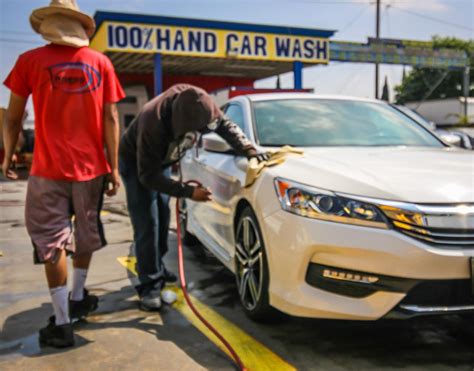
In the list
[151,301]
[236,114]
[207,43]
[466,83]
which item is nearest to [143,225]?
[151,301]

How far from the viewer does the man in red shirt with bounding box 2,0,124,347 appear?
9.53 ft

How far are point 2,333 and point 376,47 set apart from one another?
76.9ft

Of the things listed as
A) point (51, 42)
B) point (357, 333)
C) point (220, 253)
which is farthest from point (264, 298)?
point (51, 42)

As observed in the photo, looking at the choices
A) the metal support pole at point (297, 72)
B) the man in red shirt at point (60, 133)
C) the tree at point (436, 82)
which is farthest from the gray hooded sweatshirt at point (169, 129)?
the tree at point (436, 82)

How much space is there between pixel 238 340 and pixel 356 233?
0.98 m

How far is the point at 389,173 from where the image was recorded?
9.00 feet

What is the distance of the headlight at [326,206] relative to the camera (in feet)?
8.18

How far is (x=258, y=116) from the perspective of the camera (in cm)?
389

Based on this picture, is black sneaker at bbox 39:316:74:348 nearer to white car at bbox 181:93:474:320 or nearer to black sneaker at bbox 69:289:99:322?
black sneaker at bbox 69:289:99:322

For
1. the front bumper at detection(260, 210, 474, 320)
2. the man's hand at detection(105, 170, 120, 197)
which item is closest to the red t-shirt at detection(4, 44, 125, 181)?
the man's hand at detection(105, 170, 120, 197)

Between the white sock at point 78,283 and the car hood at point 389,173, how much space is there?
1288mm

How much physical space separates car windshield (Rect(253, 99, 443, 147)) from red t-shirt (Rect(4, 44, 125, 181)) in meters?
1.14

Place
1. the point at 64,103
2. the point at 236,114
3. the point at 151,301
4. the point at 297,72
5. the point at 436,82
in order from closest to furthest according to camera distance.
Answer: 1. the point at 64,103
2. the point at 151,301
3. the point at 236,114
4. the point at 297,72
5. the point at 436,82

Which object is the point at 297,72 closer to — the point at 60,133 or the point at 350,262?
the point at 60,133
